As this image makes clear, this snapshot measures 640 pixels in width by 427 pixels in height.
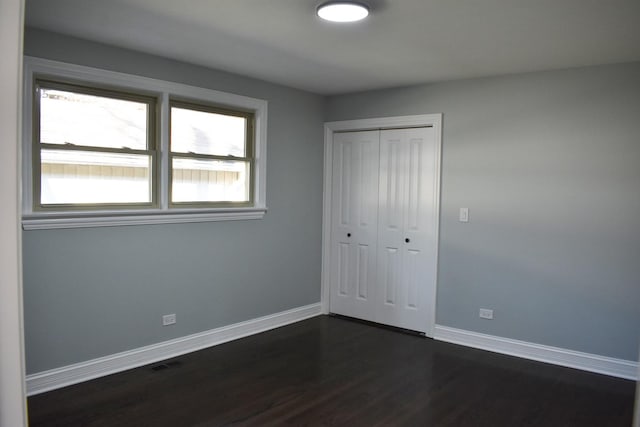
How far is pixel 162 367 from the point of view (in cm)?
354

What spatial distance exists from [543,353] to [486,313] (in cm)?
54

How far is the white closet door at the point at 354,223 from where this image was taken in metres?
4.86

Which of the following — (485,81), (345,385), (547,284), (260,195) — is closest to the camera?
(345,385)

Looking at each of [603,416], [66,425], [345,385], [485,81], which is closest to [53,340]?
[66,425]

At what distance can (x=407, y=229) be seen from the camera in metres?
4.59

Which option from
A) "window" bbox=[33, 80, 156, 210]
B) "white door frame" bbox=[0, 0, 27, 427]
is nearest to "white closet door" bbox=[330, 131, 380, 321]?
"window" bbox=[33, 80, 156, 210]

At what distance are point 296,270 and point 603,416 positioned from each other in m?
2.91

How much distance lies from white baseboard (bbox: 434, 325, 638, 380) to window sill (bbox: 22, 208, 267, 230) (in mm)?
2167

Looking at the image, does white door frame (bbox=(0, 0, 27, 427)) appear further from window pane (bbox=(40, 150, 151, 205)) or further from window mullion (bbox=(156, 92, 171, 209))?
window mullion (bbox=(156, 92, 171, 209))

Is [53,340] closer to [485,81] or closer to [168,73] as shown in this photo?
[168,73]

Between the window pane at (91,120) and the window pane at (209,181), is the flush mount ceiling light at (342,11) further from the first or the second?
the window pane at (209,181)

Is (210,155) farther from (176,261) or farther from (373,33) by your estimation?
(373,33)

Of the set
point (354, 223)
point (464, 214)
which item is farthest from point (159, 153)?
point (464, 214)

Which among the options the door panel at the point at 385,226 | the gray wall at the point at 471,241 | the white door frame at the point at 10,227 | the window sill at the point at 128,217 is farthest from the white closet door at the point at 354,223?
the white door frame at the point at 10,227
